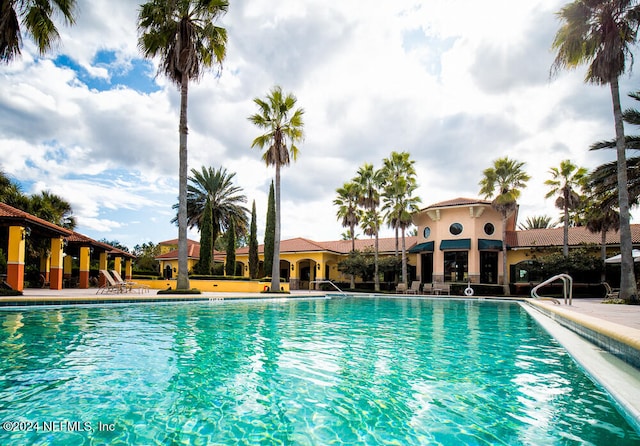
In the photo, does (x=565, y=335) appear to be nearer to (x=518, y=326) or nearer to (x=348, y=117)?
(x=518, y=326)

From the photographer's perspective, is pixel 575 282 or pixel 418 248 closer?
pixel 575 282

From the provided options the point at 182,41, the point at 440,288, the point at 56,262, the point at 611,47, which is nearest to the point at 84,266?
the point at 56,262

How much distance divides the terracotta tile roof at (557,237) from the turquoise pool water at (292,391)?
23.1m

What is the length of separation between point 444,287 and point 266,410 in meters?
25.6

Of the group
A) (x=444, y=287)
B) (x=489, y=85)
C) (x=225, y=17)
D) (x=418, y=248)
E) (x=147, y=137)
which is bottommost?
(x=444, y=287)

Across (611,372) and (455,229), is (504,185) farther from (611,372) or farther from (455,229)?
(611,372)

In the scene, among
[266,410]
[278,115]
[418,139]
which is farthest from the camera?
[278,115]

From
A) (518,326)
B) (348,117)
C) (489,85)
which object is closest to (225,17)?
(348,117)

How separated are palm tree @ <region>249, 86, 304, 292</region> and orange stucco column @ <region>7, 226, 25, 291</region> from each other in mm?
12205

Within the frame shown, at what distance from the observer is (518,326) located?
9891 millimetres

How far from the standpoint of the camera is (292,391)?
4.11 m

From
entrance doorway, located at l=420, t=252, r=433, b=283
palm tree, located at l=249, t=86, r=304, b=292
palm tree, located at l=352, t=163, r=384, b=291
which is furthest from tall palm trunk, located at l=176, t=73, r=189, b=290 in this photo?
entrance doorway, located at l=420, t=252, r=433, b=283

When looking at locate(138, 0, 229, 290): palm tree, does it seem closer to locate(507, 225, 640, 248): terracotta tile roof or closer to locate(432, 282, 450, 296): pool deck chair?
locate(432, 282, 450, 296): pool deck chair

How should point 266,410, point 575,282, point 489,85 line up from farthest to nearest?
point 575,282, point 489,85, point 266,410
